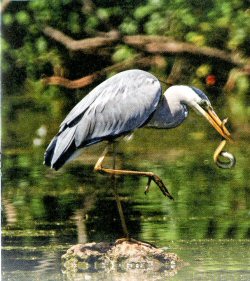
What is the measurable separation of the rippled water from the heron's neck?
0.33 meters

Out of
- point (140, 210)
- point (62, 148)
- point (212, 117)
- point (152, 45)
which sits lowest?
point (140, 210)

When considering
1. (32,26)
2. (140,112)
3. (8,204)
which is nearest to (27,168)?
(8,204)

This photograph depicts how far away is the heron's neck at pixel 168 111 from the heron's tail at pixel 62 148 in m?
0.43

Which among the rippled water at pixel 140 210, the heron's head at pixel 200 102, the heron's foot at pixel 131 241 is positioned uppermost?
the heron's head at pixel 200 102

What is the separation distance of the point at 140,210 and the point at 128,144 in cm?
109

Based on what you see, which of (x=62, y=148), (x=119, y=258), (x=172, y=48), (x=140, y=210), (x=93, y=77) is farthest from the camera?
(x=172, y=48)

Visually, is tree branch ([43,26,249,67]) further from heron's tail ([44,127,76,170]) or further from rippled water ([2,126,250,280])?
heron's tail ([44,127,76,170])

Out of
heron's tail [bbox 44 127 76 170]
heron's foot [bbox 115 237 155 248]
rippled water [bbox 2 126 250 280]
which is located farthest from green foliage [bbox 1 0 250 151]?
heron's foot [bbox 115 237 155 248]

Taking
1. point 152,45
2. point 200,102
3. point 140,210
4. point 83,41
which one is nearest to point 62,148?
point 200,102

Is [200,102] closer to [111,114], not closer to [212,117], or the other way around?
[212,117]

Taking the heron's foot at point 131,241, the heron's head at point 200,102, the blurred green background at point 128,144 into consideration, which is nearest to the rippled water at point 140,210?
the blurred green background at point 128,144

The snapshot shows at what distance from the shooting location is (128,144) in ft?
22.9

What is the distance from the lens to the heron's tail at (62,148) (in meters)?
5.12

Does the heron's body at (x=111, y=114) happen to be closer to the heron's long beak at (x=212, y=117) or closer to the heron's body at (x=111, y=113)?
the heron's body at (x=111, y=113)
